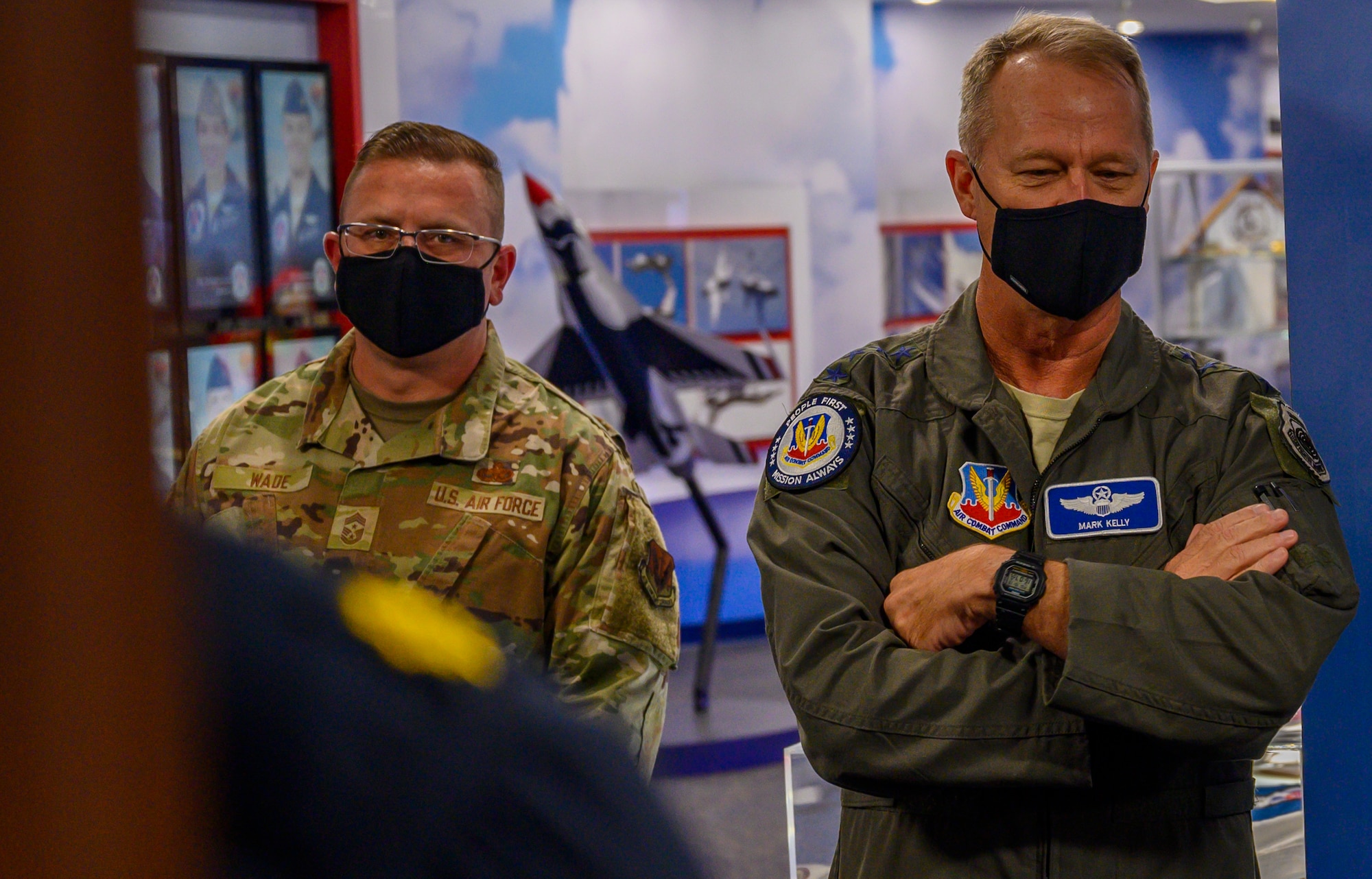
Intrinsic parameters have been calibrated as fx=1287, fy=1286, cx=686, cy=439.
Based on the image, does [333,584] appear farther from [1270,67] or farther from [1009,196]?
[1270,67]

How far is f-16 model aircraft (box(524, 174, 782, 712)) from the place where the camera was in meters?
6.50

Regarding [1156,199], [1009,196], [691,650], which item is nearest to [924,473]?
[1009,196]

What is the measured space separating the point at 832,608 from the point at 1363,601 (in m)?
1.07

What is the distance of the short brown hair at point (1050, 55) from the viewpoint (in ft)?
5.69

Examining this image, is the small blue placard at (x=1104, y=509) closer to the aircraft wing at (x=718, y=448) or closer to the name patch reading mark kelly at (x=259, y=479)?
the name patch reading mark kelly at (x=259, y=479)

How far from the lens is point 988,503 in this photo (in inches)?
64.7

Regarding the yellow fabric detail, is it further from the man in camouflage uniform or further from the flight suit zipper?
the man in camouflage uniform

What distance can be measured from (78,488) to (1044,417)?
1.61 meters

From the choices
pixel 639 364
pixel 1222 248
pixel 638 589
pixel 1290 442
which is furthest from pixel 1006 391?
pixel 1222 248

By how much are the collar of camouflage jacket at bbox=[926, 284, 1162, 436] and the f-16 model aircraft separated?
4614 millimetres

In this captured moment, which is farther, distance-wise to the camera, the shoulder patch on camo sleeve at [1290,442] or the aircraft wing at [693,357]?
the aircraft wing at [693,357]

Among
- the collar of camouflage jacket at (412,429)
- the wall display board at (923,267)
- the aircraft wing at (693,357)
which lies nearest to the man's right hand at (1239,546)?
the collar of camouflage jacket at (412,429)

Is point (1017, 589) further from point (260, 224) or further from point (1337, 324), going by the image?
point (260, 224)

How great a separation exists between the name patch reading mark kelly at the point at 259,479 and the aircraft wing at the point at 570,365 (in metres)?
4.42
